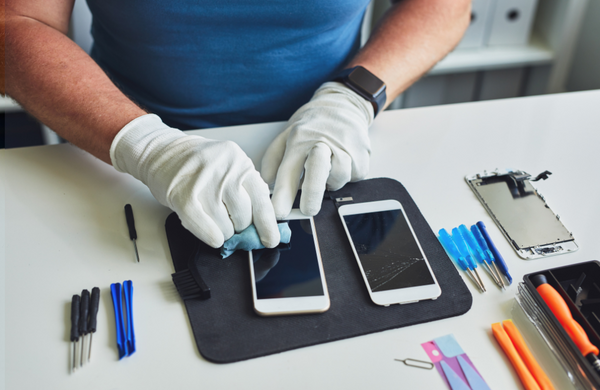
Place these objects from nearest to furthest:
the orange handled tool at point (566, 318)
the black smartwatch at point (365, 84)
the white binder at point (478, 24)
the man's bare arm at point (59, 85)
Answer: the orange handled tool at point (566, 318) < the man's bare arm at point (59, 85) < the black smartwatch at point (365, 84) < the white binder at point (478, 24)

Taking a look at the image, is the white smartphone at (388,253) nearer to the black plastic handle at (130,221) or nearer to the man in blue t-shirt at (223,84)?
the man in blue t-shirt at (223,84)

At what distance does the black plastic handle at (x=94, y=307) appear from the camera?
0.57 m

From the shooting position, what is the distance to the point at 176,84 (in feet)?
3.30

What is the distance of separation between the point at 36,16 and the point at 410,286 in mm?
935

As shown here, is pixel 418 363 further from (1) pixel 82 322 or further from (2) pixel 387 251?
(1) pixel 82 322

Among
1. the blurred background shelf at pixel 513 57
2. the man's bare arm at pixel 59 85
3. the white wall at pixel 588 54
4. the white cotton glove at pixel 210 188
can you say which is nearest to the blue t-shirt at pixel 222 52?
the man's bare arm at pixel 59 85

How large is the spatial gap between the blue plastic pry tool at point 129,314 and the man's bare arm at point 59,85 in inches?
11.2

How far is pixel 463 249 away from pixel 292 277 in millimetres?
285

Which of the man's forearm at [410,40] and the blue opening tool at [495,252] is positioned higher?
the man's forearm at [410,40]

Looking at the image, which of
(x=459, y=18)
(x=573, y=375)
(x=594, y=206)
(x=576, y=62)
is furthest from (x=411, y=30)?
(x=576, y=62)

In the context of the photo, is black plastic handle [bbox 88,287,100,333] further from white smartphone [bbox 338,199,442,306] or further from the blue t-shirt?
the blue t-shirt

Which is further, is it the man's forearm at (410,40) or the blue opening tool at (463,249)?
the man's forearm at (410,40)

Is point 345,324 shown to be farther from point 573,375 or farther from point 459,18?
point 459,18

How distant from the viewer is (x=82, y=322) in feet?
1.88
